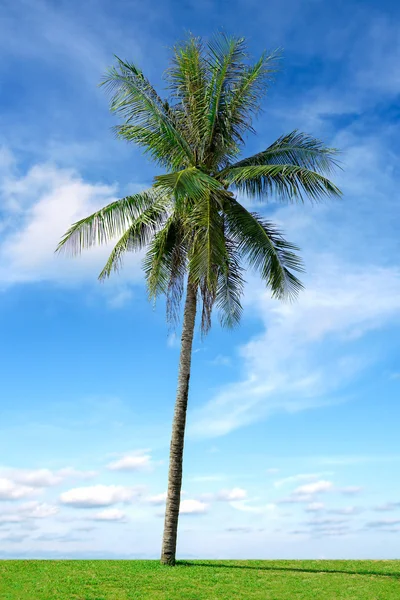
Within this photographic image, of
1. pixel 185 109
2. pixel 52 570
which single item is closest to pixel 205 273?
pixel 185 109

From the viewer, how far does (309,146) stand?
19.2 meters

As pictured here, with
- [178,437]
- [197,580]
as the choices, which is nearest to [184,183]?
[178,437]

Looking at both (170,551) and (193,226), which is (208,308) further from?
(170,551)

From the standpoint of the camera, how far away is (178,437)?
16969 mm

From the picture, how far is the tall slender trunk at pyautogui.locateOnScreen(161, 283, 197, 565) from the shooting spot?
16.5m

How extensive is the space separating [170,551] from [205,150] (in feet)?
37.0

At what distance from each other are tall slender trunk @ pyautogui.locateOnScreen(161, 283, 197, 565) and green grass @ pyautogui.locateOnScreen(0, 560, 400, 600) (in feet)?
2.30

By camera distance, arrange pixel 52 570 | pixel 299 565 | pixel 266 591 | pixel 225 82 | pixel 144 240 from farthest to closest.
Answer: pixel 144 240
pixel 225 82
pixel 299 565
pixel 52 570
pixel 266 591

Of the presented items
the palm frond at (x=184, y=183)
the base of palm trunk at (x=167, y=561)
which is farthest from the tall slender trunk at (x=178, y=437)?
the palm frond at (x=184, y=183)

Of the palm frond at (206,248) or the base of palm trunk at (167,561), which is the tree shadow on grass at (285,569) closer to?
the base of palm trunk at (167,561)

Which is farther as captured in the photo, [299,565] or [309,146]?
[309,146]

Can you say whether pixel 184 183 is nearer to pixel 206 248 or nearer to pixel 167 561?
pixel 206 248

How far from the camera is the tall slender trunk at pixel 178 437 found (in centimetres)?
1655

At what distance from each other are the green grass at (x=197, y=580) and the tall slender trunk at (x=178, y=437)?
700 mm
